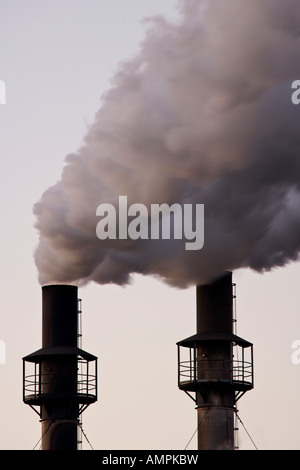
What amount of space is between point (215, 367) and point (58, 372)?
487 centimetres

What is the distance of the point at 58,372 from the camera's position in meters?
69.6

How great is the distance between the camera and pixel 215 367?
69.2 meters

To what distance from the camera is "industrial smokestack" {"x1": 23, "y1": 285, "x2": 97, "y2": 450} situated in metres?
69.5

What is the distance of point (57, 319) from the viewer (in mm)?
69625

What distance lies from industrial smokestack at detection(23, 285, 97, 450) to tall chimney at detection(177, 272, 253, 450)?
335 centimetres

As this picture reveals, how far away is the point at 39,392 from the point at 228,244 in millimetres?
7503

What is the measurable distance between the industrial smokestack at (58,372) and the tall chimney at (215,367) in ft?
11.0

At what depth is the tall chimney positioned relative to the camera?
68938 mm

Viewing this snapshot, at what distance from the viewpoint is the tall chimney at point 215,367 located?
68938mm

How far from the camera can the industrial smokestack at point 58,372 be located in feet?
228

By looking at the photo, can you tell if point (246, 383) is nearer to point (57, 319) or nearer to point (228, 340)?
point (228, 340)

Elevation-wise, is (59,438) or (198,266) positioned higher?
(198,266)

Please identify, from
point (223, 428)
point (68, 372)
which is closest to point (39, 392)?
point (68, 372)
